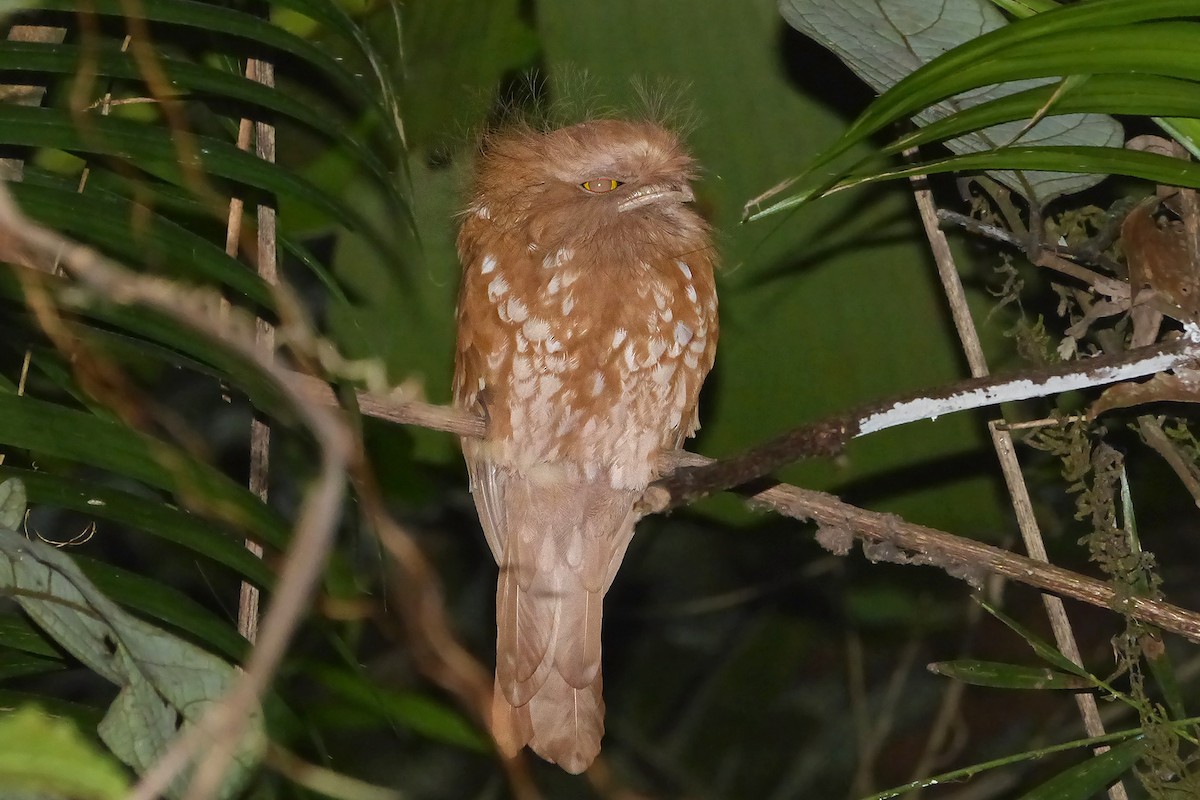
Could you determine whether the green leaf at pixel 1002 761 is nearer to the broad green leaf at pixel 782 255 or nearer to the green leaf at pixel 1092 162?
the green leaf at pixel 1092 162

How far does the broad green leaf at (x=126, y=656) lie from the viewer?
669mm

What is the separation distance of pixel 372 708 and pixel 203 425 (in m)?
1.88

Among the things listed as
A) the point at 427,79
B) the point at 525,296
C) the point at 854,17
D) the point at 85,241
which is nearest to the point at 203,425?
the point at 427,79

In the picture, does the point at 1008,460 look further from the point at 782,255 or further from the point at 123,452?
the point at 123,452

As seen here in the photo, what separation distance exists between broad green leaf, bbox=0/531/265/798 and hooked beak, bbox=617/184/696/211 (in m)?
1.13

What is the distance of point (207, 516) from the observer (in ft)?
3.57

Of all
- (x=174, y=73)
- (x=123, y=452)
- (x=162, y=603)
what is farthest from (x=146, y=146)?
(x=162, y=603)

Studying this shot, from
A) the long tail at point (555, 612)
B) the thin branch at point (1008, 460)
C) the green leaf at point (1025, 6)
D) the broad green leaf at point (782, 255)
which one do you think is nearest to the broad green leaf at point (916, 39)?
the green leaf at point (1025, 6)

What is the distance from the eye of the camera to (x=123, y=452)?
0.99 metres

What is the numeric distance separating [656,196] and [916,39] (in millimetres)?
577

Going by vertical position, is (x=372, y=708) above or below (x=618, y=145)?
below

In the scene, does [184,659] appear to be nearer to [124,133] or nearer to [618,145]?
[124,133]

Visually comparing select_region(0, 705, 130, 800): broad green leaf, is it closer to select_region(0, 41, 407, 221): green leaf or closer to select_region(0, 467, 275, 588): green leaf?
select_region(0, 467, 275, 588): green leaf

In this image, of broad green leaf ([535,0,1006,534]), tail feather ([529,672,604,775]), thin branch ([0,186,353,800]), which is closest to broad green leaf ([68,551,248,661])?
thin branch ([0,186,353,800])
